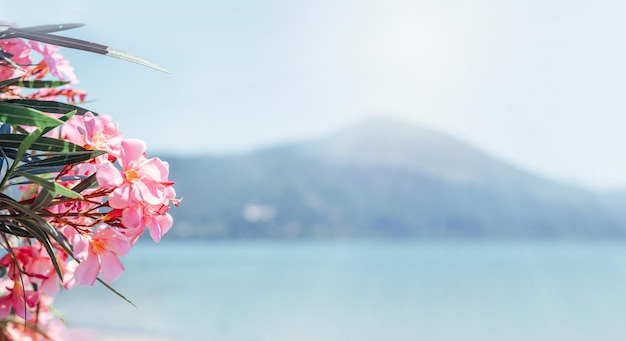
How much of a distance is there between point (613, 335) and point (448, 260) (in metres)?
14.8

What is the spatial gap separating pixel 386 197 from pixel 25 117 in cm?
4731

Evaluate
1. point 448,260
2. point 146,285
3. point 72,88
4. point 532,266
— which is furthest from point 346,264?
point 72,88

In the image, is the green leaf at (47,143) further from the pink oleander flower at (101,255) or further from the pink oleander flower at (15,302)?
the pink oleander flower at (15,302)

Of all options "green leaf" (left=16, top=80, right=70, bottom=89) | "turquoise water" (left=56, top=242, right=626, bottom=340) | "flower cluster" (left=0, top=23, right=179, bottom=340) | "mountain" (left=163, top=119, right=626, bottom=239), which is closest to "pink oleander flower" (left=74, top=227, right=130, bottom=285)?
"flower cluster" (left=0, top=23, right=179, bottom=340)

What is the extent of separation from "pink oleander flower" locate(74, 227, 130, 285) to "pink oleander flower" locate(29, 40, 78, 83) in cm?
23

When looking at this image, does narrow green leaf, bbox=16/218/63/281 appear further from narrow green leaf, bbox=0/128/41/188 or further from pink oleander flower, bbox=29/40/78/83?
pink oleander flower, bbox=29/40/78/83

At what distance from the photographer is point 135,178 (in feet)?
1.48

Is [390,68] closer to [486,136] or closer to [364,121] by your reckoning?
[486,136]

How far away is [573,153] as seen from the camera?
36.8 metres

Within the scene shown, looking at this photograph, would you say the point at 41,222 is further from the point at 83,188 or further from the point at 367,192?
the point at 367,192

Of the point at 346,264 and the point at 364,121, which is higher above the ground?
the point at 364,121

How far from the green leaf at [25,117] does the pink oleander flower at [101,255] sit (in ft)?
0.34

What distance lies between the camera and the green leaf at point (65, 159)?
427 millimetres

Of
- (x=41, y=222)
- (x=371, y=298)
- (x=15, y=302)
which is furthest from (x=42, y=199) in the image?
(x=371, y=298)
